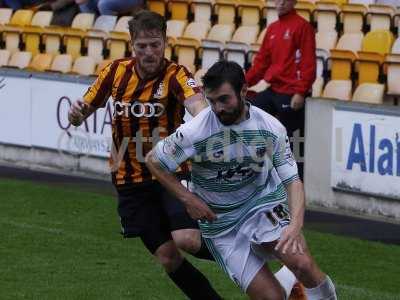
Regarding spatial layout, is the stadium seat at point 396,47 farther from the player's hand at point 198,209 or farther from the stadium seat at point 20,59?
the player's hand at point 198,209

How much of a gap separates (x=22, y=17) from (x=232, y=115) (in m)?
12.5

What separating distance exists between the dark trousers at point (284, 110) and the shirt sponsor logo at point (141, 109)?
4.84 meters

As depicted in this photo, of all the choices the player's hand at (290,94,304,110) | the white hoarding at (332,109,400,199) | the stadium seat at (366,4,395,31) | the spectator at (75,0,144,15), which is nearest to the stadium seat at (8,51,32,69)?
the spectator at (75,0,144,15)

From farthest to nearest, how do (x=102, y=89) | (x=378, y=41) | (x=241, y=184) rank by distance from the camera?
(x=378, y=41) → (x=102, y=89) → (x=241, y=184)

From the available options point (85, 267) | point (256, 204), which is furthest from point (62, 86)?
point (256, 204)

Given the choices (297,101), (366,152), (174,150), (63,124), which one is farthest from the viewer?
(63,124)

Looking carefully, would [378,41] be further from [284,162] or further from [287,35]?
[284,162]

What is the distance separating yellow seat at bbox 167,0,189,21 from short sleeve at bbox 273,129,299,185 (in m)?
10.4

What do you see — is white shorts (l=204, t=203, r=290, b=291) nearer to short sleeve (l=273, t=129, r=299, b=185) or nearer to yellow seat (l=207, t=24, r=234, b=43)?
short sleeve (l=273, t=129, r=299, b=185)

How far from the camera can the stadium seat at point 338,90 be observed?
44.6 ft

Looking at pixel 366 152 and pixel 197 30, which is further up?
pixel 197 30

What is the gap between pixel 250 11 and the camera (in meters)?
16.1

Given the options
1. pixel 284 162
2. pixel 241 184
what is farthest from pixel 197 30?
pixel 284 162

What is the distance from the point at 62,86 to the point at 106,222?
3587 millimetres
